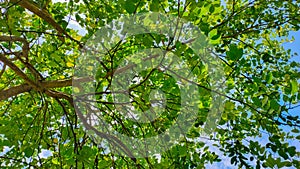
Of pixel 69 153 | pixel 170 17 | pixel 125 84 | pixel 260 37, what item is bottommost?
pixel 69 153

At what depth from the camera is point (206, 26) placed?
2.14 metres

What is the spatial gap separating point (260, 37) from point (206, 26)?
147 inches

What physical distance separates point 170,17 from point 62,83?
1.31 metres

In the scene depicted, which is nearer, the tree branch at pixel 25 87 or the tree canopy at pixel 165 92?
the tree canopy at pixel 165 92

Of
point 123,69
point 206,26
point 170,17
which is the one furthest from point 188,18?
point 123,69

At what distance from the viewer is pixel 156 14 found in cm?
220

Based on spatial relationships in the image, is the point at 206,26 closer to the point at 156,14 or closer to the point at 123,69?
the point at 156,14

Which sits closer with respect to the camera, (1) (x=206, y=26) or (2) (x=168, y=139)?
(1) (x=206, y=26)

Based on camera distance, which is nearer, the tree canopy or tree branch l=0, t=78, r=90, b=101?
the tree canopy

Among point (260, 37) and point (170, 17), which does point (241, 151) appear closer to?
point (170, 17)

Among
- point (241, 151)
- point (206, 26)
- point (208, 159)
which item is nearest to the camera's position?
point (206, 26)

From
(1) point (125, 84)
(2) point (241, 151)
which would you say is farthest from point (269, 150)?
(1) point (125, 84)

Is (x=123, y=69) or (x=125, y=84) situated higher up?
(x=125, y=84)

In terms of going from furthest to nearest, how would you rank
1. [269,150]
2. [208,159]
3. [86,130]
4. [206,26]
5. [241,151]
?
[208,159] < [86,130] < [241,151] < [269,150] < [206,26]
